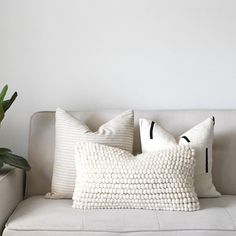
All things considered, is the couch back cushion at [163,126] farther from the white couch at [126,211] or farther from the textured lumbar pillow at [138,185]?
the textured lumbar pillow at [138,185]

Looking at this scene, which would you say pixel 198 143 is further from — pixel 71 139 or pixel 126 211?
pixel 71 139

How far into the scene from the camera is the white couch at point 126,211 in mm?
1552

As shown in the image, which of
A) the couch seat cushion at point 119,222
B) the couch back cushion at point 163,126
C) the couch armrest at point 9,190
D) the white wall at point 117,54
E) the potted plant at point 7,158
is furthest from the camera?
the white wall at point 117,54

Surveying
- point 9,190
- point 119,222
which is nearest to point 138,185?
point 119,222

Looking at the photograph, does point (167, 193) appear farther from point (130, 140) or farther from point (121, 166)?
point (130, 140)

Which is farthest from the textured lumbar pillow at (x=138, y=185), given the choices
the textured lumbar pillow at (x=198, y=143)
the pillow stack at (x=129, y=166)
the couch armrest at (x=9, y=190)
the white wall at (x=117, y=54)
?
the white wall at (x=117, y=54)

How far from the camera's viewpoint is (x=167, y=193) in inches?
67.1

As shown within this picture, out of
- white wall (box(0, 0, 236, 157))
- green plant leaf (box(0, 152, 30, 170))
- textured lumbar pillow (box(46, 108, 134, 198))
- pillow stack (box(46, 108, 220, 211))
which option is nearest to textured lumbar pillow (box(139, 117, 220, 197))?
pillow stack (box(46, 108, 220, 211))

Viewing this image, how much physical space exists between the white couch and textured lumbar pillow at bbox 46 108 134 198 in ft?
0.29

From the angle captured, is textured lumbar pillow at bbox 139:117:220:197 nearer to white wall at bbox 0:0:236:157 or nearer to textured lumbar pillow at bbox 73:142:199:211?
textured lumbar pillow at bbox 73:142:199:211

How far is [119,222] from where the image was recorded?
1.58 meters

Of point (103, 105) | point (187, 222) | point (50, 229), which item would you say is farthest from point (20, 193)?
point (187, 222)

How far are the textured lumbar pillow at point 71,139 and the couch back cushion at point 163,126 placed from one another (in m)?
0.10

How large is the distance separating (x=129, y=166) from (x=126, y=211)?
0.62 ft
